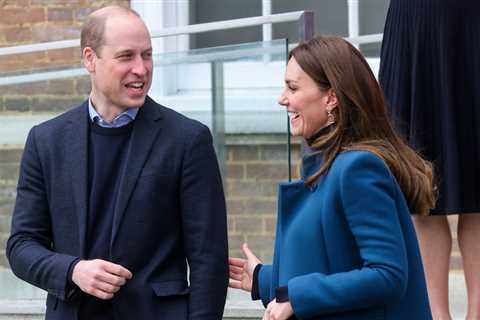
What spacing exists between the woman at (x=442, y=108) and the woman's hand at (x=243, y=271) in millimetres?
1344

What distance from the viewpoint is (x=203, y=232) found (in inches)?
150

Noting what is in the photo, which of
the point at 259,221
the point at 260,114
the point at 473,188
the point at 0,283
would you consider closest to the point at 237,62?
the point at 260,114

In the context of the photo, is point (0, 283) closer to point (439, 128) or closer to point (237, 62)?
point (237, 62)

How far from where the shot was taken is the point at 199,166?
12.6 ft

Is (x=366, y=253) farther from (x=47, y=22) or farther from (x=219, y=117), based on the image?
(x=47, y=22)

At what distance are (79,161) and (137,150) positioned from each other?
0.57 feet

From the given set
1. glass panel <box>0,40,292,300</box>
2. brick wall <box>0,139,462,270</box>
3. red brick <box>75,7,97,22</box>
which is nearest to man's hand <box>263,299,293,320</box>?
glass panel <box>0,40,292,300</box>

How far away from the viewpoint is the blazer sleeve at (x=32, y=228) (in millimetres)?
3865

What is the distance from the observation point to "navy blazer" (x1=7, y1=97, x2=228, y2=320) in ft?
12.5

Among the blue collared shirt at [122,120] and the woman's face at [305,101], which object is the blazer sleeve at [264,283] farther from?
the blue collared shirt at [122,120]

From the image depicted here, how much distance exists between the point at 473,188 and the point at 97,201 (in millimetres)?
1915

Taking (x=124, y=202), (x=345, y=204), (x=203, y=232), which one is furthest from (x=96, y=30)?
(x=345, y=204)

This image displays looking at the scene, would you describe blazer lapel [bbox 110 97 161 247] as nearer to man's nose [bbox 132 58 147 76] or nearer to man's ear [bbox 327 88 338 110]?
man's nose [bbox 132 58 147 76]

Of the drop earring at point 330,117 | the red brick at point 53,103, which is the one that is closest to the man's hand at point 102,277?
the drop earring at point 330,117
